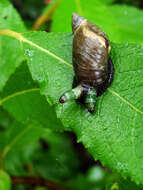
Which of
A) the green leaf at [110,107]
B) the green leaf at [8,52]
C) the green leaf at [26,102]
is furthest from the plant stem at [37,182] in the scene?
the green leaf at [110,107]

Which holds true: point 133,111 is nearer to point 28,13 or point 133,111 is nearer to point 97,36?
point 97,36

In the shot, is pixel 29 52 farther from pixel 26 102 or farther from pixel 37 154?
pixel 37 154

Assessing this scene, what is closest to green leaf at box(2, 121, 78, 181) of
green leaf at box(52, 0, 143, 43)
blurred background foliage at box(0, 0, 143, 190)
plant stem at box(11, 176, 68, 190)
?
blurred background foliage at box(0, 0, 143, 190)

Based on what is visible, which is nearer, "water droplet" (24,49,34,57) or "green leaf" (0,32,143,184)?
"green leaf" (0,32,143,184)

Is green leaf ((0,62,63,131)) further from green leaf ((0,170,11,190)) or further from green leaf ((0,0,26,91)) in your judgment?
green leaf ((0,170,11,190))

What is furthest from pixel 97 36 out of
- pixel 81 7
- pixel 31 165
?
pixel 31 165
